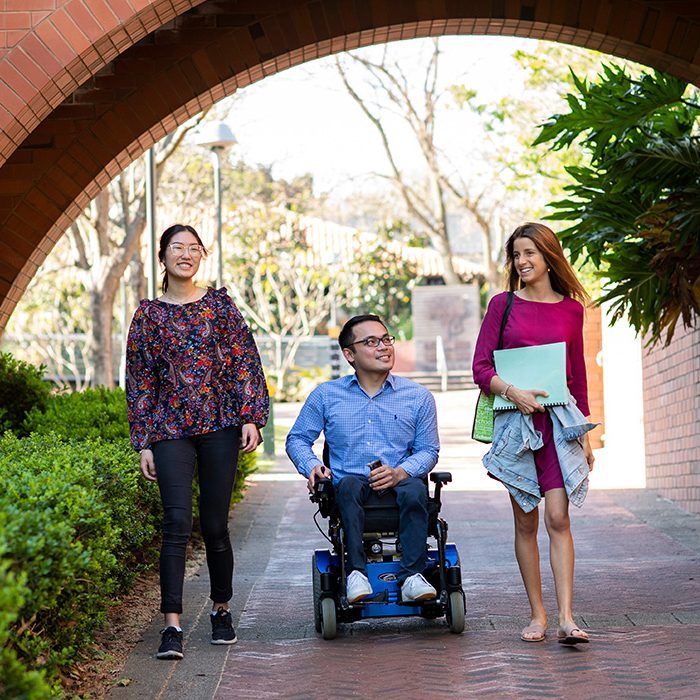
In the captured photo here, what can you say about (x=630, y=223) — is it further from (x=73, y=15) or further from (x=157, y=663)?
(x=157, y=663)

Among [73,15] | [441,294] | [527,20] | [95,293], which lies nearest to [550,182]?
[95,293]

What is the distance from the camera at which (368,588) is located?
18.7ft

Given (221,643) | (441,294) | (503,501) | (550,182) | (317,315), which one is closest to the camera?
(221,643)

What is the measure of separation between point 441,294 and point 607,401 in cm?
2056

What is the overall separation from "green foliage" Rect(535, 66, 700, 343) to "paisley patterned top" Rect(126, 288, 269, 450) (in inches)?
125

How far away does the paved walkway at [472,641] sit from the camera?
513cm

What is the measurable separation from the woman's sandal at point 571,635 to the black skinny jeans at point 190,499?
60.9 inches

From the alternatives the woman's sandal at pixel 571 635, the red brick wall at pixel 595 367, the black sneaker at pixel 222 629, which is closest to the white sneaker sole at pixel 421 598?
the woman's sandal at pixel 571 635

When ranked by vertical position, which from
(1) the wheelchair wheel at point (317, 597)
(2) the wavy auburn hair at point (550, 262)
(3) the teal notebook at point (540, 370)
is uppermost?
(2) the wavy auburn hair at point (550, 262)

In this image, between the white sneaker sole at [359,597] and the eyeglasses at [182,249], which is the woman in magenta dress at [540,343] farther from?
the eyeglasses at [182,249]

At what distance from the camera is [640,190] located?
28.1ft

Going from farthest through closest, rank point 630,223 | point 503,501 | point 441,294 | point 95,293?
point 441,294, point 95,293, point 503,501, point 630,223

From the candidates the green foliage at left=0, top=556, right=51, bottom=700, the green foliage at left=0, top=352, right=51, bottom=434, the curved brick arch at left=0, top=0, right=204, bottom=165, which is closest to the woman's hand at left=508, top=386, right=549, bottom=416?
the curved brick arch at left=0, top=0, right=204, bottom=165

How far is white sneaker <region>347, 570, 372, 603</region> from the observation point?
5688 millimetres
